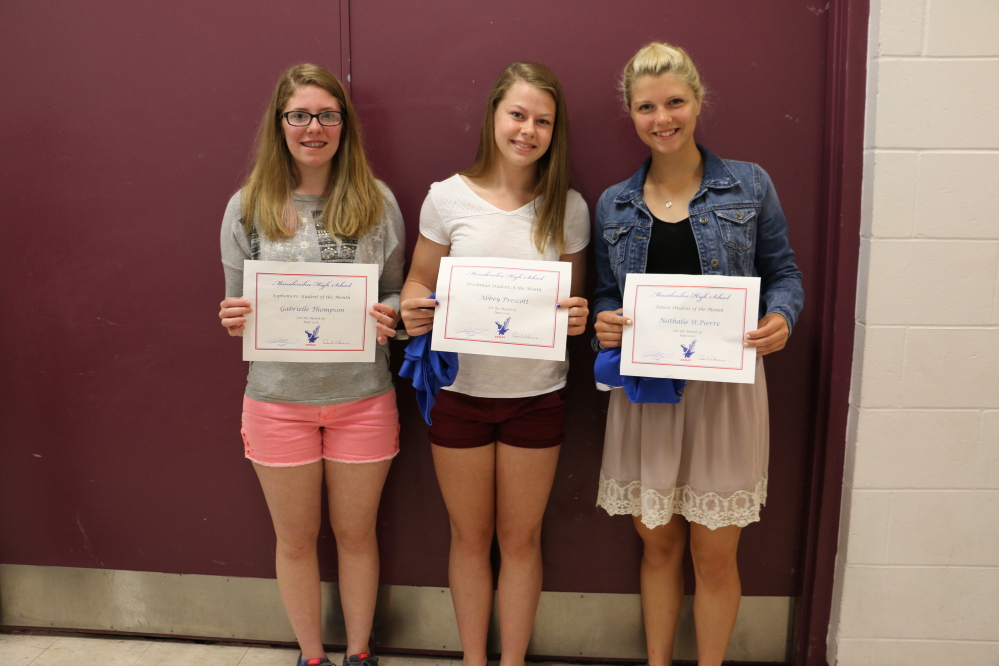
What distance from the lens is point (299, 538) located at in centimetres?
200

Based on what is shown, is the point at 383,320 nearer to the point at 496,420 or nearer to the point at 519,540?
the point at 496,420

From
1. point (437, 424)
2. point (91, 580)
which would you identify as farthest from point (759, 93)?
point (91, 580)

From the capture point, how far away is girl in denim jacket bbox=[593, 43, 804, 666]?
169 cm

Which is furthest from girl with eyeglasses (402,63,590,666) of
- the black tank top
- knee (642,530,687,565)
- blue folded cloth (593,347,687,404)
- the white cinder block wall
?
the white cinder block wall

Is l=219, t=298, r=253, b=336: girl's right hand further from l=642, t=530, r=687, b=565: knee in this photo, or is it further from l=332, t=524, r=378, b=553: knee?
l=642, t=530, r=687, b=565: knee

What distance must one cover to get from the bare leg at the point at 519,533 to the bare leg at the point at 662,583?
290 millimetres

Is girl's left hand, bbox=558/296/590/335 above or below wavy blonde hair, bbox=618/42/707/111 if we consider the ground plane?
below

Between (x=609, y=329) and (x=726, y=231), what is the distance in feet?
1.19

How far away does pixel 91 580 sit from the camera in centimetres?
235

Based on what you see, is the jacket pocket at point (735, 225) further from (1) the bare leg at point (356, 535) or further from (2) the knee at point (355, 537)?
(2) the knee at point (355, 537)

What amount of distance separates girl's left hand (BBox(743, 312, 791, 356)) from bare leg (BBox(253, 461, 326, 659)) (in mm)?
1180

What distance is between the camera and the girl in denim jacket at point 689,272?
5.55 ft
